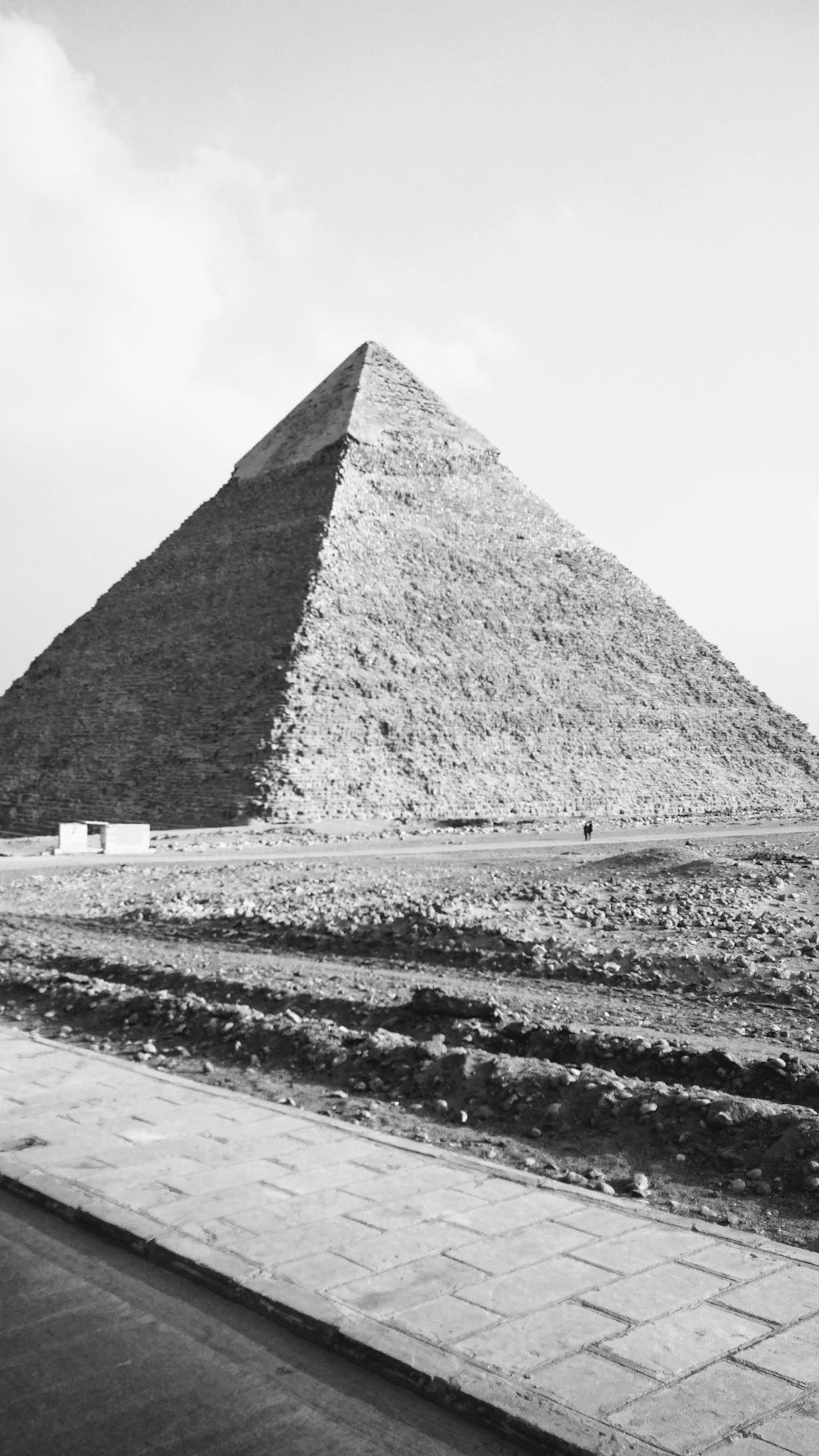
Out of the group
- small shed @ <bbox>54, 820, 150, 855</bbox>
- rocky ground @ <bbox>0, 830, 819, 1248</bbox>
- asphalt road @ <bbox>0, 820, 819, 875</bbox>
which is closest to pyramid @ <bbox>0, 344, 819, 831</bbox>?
asphalt road @ <bbox>0, 820, 819, 875</bbox>

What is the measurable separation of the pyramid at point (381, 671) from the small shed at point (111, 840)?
6699 mm

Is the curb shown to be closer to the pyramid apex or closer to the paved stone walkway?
the paved stone walkway

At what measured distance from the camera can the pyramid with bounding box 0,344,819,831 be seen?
4028 cm

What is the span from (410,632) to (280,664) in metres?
8.12

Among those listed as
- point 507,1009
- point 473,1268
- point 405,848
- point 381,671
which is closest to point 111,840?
point 405,848

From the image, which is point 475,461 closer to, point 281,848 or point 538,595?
point 538,595

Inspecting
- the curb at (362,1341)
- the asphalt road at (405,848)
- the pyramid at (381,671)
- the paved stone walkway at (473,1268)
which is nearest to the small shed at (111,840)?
the asphalt road at (405,848)

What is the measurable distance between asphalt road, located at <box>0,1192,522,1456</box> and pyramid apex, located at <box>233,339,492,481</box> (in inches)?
2109

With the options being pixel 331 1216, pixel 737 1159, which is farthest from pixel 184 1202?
pixel 737 1159

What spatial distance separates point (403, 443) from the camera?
57.4 metres

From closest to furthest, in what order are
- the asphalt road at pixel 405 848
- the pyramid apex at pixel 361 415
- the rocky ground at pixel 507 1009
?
the rocky ground at pixel 507 1009 → the asphalt road at pixel 405 848 → the pyramid apex at pixel 361 415

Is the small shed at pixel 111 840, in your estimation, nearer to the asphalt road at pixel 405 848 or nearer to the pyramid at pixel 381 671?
the asphalt road at pixel 405 848

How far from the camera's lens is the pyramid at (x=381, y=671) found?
40.3 meters

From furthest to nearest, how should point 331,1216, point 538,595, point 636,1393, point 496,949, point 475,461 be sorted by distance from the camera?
point 475,461
point 538,595
point 496,949
point 331,1216
point 636,1393
